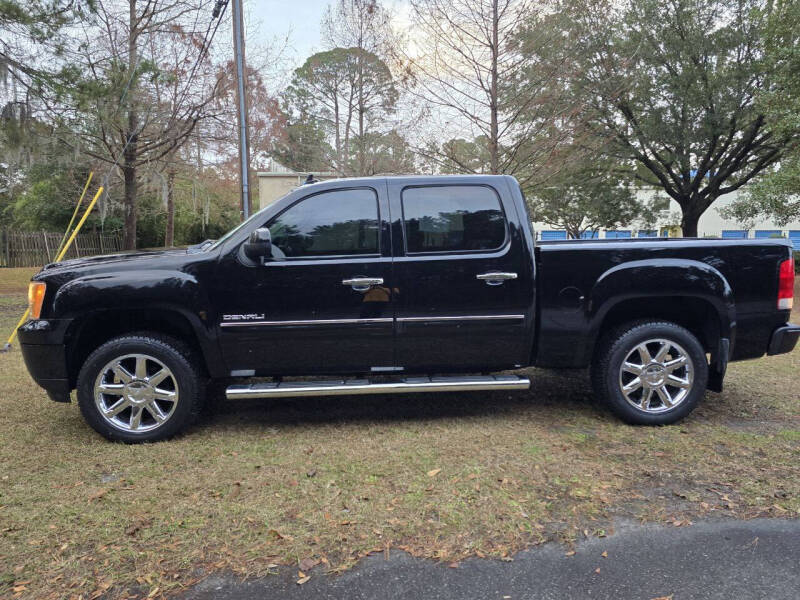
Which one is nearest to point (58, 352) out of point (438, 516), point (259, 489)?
point (259, 489)

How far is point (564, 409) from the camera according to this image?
4648mm

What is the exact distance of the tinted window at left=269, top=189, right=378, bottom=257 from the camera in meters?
4.02

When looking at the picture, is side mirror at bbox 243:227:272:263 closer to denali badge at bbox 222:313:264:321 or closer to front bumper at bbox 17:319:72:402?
denali badge at bbox 222:313:264:321

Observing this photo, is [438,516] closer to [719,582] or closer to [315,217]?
[719,582]

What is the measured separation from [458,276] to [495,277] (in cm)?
27

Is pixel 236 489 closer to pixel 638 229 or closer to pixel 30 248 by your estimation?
pixel 30 248

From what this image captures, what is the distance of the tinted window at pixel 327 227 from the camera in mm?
4016

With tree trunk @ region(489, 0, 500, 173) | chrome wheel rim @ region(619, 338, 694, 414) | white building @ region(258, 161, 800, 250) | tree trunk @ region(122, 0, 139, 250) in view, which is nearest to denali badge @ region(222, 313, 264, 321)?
white building @ region(258, 161, 800, 250)

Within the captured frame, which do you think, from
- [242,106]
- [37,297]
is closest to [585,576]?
[37,297]

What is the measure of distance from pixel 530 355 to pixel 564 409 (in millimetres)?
797

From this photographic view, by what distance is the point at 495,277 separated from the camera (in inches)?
157

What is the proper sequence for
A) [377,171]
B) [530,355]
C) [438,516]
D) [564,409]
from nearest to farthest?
[438,516] → [530,355] → [564,409] → [377,171]

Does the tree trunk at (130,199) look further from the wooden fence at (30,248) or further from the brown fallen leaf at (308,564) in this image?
the brown fallen leaf at (308,564)

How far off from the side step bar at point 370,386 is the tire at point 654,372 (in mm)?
699
